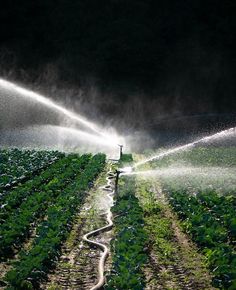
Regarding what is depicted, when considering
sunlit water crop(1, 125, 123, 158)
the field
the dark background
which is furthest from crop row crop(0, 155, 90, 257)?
the dark background

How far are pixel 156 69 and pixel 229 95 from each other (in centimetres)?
990

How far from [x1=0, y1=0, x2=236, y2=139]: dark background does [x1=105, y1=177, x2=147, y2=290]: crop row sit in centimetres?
3947

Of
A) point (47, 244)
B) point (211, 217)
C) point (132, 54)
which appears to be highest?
point (132, 54)

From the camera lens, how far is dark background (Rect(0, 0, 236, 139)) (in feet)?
179

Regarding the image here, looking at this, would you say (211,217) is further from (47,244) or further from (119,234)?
(47,244)

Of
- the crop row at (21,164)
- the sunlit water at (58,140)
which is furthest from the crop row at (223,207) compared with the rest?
the sunlit water at (58,140)

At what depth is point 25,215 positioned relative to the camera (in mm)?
10852

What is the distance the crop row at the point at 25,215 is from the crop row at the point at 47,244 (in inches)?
12.6

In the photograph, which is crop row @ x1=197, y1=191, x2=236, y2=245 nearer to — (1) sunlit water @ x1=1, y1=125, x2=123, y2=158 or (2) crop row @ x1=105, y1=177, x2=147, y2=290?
(2) crop row @ x1=105, y1=177, x2=147, y2=290

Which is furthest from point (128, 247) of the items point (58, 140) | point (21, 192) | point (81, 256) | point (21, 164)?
point (58, 140)

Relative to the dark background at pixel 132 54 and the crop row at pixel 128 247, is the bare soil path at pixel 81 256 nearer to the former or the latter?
the crop row at pixel 128 247

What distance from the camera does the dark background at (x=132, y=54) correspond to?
54.6 metres

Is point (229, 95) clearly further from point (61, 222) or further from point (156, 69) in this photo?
point (61, 222)

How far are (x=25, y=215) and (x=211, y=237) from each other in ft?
14.6
